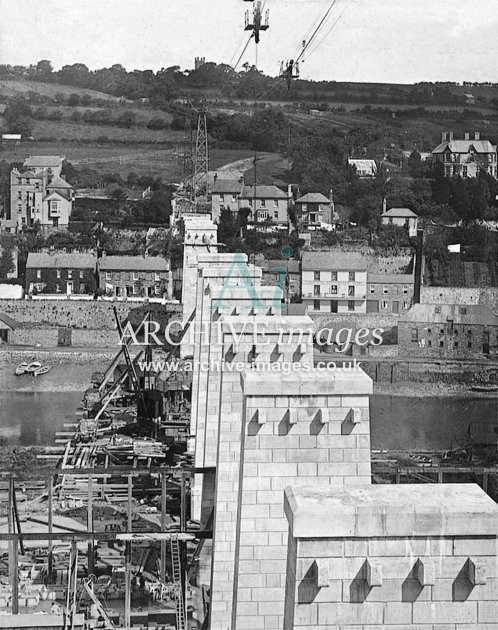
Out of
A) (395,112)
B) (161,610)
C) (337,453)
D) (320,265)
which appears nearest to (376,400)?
(320,265)

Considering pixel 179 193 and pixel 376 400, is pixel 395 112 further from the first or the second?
pixel 376 400

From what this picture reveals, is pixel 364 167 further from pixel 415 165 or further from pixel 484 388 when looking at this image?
pixel 484 388

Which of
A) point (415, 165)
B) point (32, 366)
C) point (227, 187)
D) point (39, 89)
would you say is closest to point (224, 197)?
point (227, 187)

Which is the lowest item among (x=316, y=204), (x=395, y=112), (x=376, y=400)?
(x=376, y=400)

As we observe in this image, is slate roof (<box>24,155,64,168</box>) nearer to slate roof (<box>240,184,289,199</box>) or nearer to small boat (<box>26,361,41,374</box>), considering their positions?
slate roof (<box>240,184,289,199</box>)

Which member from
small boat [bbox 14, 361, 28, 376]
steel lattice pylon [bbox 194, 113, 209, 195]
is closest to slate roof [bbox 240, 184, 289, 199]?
steel lattice pylon [bbox 194, 113, 209, 195]

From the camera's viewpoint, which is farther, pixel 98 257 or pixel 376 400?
pixel 98 257

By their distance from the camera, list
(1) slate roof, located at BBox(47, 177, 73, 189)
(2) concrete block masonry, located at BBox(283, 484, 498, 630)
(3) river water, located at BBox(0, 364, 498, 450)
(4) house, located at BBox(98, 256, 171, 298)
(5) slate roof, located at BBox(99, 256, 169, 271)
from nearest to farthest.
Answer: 1. (2) concrete block masonry, located at BBox(283, 484, 498, 630)
2. (3) river water, located at BBox(0, 364, 498, 450)
3. (4) house, located at BBox(98, 256, 171, 298)
4. (5) slate roof, located at BBox(99, 256, 169, 271)
5. (1) slate roof, located at BBox(47, 177, 73, 189)
